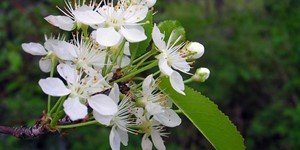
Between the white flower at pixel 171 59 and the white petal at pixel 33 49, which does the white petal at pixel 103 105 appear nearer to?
Result: the white flower at pixel 171 59

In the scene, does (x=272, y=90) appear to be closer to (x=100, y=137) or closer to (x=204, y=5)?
(x=204, y=5)

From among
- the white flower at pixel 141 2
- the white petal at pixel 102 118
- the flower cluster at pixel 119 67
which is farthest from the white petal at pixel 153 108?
the white flower at pixel 141 2

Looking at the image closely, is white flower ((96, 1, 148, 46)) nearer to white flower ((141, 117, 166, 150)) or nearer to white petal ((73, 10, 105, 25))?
white petal ((73, 10, 105, 25))

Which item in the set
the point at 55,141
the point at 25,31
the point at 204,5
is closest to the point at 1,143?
the point at 55,141

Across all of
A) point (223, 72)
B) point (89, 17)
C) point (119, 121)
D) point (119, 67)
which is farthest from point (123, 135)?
point (223, 72)

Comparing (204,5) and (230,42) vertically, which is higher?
(230,42)

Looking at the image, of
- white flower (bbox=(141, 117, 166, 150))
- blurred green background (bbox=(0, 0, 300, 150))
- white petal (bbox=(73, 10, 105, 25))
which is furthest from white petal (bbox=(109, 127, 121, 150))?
blurred green background (bbox=(0, 0, 300, 150))

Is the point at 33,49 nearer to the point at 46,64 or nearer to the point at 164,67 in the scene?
the point at 46,64
